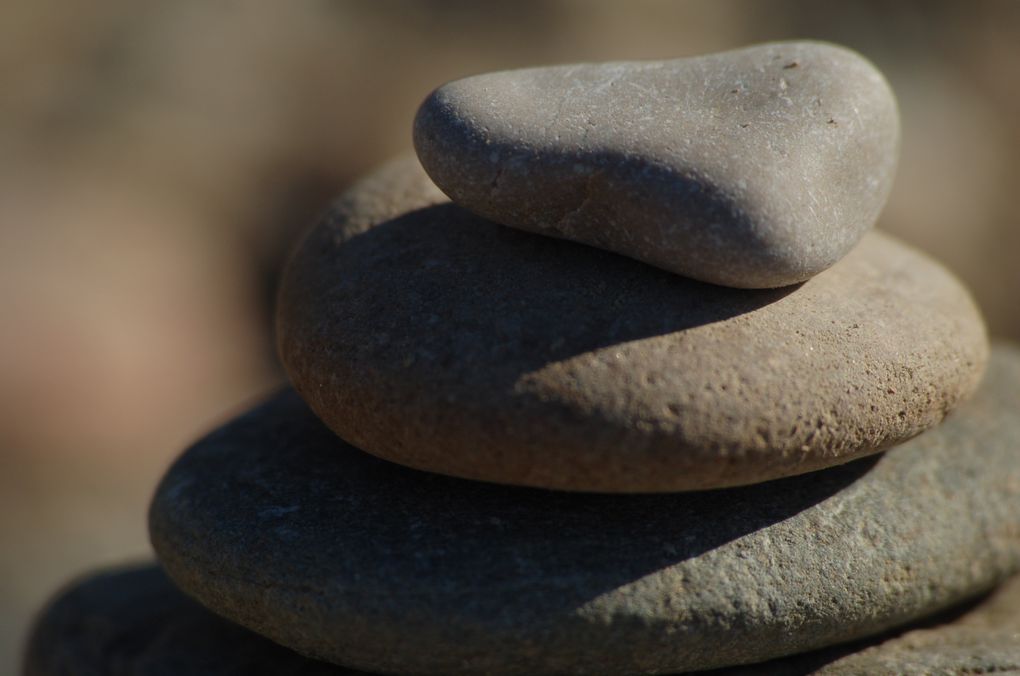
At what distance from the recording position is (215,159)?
706 cm

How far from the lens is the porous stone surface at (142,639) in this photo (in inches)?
88.6

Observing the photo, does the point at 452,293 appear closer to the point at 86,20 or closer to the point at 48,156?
the point at 48,156

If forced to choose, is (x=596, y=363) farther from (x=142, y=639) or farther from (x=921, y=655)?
(x=142, y=639)

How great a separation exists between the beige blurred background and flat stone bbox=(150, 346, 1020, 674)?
11.8 ft

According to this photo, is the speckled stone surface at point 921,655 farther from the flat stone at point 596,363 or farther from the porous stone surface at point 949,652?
the flat stone at point 596,363

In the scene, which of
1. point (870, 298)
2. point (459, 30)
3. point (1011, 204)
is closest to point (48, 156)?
point (459, 30)

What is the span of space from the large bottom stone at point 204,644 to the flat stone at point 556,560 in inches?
3.4

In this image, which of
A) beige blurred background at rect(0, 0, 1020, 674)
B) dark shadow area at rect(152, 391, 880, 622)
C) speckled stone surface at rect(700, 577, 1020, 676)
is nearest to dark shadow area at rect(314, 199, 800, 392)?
dark shadow area at rect(152, 391, 880, 622)

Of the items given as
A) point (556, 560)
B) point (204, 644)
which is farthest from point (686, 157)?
point (204, 644)

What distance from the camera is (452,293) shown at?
6.32 ft

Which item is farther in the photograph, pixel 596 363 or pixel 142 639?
pixel 142 639

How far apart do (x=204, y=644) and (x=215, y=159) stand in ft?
17.2

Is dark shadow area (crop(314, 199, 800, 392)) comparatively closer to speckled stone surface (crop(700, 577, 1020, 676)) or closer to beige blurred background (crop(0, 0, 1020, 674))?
speckled stone surface (crop(700, 577, 1020, 676))

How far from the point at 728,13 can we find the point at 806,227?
6.52 m
